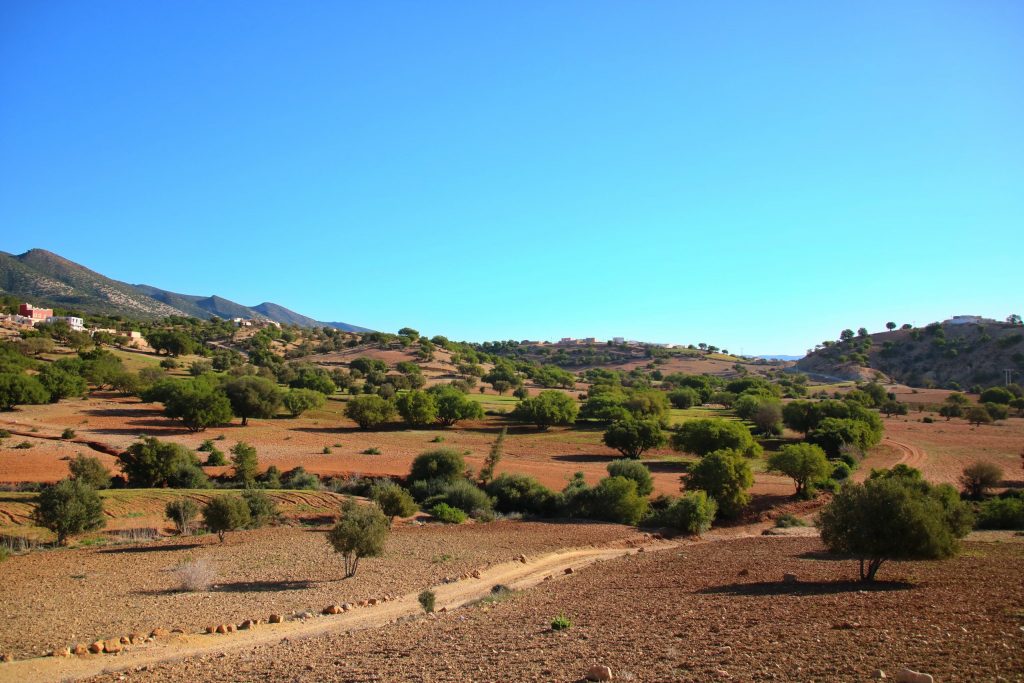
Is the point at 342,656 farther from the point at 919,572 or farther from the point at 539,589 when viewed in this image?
the point at 919,572

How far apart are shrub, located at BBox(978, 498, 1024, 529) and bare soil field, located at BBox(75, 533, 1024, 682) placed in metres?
13.5

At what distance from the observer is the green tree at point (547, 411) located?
207 feet

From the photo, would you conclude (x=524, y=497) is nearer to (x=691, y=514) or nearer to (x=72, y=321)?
(x=691, y=514)

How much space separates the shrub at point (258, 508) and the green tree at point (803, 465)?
90.6ft

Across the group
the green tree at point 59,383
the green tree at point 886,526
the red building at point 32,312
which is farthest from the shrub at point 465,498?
the red building at point 32,312

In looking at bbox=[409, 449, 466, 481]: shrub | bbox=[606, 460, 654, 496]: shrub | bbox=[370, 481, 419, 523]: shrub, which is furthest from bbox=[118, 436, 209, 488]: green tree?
bbox=[606, 460, 654, 496]: shrub

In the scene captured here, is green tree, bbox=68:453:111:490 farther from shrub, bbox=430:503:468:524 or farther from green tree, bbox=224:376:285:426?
green tree, bbox=224:376:285:426

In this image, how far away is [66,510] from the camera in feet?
77.2

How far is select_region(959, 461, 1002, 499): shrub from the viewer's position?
36094 mm

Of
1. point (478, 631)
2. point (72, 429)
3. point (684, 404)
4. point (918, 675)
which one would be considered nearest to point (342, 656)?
point (478, 631)

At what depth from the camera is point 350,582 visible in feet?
A: 62.4

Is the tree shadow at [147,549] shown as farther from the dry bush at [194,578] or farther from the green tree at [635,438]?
the green tree at [635,438]

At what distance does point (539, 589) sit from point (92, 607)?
10939 millimetres

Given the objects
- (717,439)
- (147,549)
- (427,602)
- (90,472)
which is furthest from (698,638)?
(717,439)
